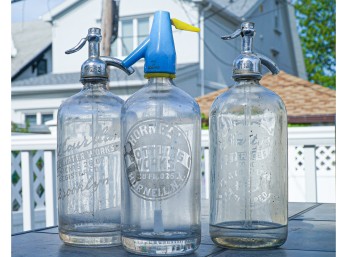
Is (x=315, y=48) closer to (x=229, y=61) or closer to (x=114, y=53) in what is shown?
(x=229, y=61)

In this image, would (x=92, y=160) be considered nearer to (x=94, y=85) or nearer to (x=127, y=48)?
(x=94, y=85)

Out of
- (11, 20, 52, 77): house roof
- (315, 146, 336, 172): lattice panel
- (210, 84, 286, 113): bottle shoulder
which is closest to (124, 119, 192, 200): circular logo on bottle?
(210, 84, 286, 113): bottle shoulder

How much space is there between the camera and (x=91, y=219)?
906mm

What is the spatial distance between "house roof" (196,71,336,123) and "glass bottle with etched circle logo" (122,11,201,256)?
6.61 metres

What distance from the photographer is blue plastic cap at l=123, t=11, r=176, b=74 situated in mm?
823

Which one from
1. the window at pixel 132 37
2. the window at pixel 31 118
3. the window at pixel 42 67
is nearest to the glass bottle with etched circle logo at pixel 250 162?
the window at pixel 132 37

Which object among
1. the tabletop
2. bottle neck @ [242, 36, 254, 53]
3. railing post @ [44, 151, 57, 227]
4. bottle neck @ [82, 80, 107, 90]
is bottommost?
railing post @ [44, 151, 57, 227]

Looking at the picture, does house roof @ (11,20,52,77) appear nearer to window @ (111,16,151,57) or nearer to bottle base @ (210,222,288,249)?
window @ (111,16,151,57)

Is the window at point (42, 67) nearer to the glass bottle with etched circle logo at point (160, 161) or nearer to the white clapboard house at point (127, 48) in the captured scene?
the white clapboard house at point (127, 48)

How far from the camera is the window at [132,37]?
9.20 meters

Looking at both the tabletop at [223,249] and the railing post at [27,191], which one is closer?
the tabletop at [223,249]

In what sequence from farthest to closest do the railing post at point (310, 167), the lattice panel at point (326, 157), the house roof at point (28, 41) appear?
the house roof at point (28, 41), the lattice panel at point (326, 157), the railing post at point (310, 167)

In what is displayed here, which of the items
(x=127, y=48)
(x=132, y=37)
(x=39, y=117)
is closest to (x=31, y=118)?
(x=39, y=117)
